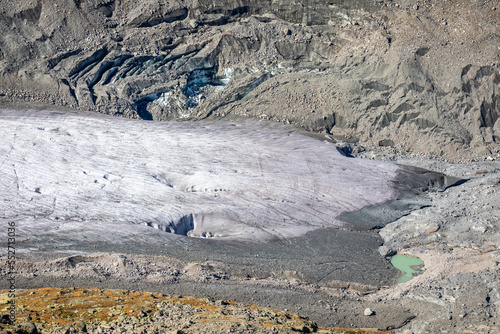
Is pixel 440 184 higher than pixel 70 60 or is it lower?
lower

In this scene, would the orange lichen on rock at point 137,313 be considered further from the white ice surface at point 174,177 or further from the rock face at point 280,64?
the rock face at point 280,64

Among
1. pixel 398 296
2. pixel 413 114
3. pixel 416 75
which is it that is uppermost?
pixel 416 75

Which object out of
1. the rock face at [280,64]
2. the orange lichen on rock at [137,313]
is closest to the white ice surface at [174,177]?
the rock face at [280,64]

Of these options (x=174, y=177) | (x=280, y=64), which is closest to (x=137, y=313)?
(x=174, y=177)

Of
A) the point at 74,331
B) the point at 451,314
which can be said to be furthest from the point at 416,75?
the point at 74,331

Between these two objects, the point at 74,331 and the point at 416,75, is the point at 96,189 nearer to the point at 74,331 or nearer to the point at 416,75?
the point at 74,331

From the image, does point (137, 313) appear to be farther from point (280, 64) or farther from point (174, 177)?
point (280, 64)
